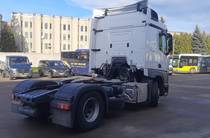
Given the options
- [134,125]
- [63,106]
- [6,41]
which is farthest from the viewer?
[6,41]

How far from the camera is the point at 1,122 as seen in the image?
30.7 feet

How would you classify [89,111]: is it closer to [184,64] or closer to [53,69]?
[53,69]

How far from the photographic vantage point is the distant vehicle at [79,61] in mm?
36147

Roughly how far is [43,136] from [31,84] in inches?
87.9

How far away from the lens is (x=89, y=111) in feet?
29.7

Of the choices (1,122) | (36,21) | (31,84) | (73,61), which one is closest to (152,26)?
(31,84)

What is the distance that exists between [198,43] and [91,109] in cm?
8847

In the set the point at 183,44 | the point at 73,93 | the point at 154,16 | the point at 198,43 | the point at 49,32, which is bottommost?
the point at 73,93

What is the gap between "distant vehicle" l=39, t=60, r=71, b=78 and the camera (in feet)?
111

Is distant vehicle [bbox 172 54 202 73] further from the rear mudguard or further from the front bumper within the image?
the rear mudguard

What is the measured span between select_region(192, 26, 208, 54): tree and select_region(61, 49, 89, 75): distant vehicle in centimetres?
5951

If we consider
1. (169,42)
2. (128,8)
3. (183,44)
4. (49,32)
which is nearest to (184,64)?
(169,42)

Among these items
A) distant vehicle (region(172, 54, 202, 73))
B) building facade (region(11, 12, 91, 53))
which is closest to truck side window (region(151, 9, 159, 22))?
distant vehicle (region(172, 54, 202, 73))

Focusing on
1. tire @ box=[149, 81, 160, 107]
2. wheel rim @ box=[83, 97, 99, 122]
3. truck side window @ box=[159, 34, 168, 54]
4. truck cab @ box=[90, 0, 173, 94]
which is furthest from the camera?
truck side window @ box=[159, 34, 168, 54]
